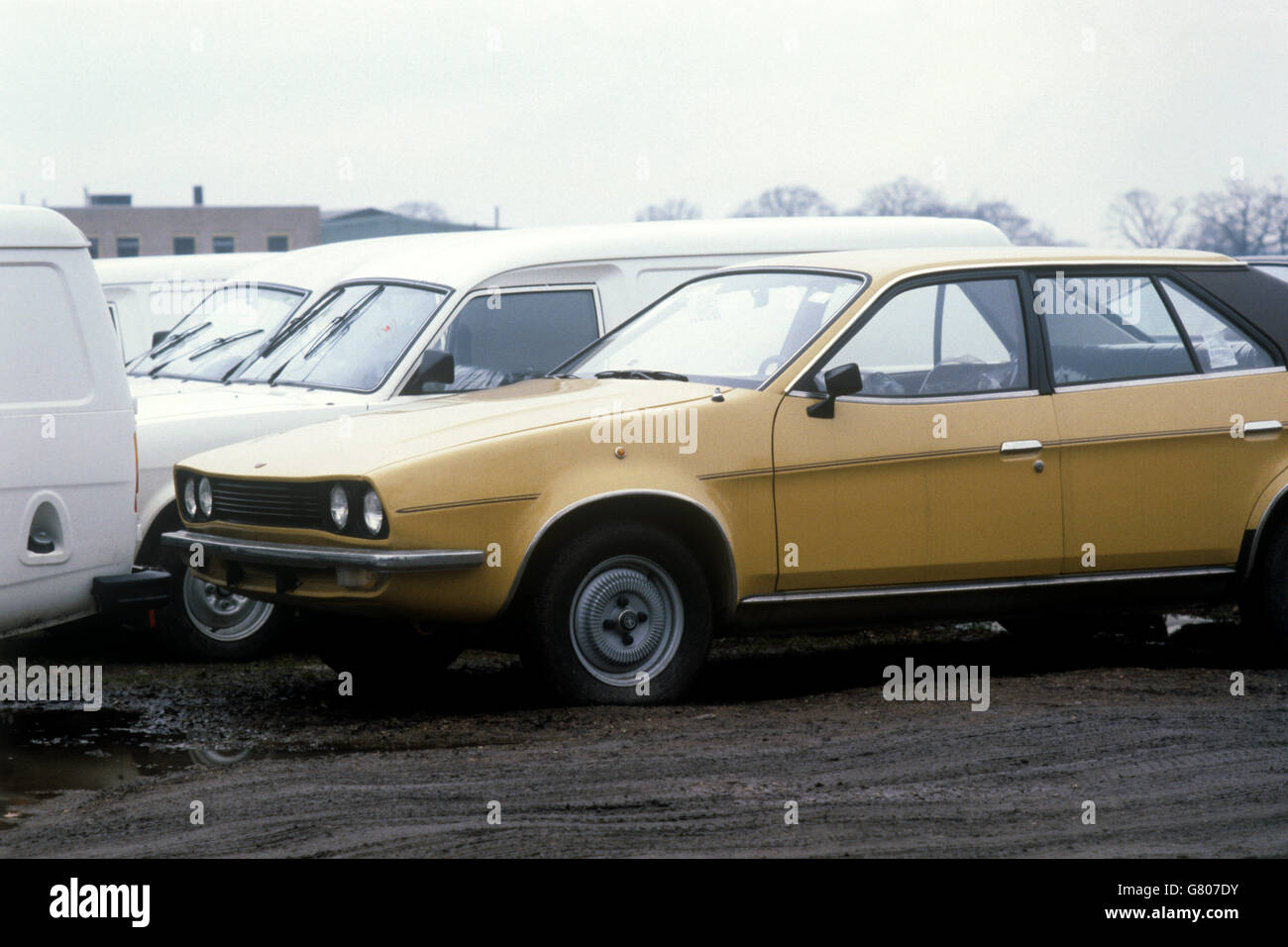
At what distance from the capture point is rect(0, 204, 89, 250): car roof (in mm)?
6875

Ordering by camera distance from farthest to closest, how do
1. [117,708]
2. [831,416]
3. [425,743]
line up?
[117,708], [831,416], [425,743]

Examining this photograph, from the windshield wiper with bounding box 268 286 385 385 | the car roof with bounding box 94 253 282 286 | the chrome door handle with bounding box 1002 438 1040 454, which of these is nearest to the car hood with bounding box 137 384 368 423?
the windshield wiper with bounding box 268 286 385 385

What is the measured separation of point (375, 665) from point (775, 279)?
254 cm

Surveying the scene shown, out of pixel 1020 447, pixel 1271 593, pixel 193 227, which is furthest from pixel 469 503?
pixel 193 227

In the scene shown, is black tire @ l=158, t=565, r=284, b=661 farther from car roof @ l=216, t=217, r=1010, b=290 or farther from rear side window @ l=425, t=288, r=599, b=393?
car roof @ l=216, t=217, r=1010, b=290

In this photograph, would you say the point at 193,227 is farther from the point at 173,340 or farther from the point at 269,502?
the point at 269,502

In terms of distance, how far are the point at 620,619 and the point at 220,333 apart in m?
5.21

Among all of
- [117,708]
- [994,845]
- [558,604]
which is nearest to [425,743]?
[558,604]

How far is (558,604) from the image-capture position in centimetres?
693

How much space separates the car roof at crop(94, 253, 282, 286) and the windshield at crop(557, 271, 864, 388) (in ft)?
26.1

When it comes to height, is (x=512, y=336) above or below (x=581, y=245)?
below

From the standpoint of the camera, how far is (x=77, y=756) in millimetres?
6906

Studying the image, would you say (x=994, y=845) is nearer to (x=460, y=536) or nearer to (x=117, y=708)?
(x=460, y=536)

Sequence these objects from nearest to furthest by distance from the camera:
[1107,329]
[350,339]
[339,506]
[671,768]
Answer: [671,768] → [339,506] → [1107,329] → [350,339]
